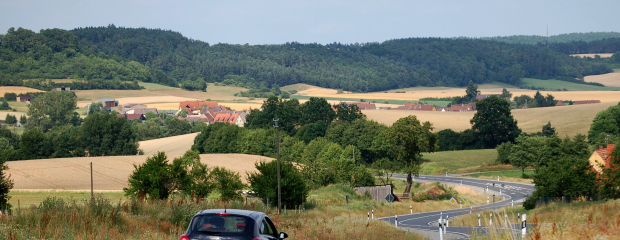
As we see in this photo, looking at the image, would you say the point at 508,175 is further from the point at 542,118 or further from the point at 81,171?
the point at 81,171

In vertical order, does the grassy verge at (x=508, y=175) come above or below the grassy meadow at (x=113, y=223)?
below

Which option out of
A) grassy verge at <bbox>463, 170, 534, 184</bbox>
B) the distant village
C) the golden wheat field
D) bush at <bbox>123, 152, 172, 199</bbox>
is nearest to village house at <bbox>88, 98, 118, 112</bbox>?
the distant village

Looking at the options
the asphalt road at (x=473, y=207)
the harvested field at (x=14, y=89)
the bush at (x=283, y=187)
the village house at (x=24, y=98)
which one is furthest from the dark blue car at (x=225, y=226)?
the harvested field at (x=14, y=89)

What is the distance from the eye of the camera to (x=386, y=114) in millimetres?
151875

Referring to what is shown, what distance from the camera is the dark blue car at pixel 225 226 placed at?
37.0 feet

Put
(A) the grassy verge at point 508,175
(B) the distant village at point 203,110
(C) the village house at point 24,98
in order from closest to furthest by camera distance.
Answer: (A) the grassy verge at point 508,175 → (B) the distant village at point 203,110 → (C) the village house at point 24,98

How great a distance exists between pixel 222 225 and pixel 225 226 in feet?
0.22

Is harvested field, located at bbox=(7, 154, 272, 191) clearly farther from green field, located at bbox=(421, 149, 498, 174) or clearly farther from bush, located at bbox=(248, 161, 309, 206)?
green field, located at bbox=(421, 149, 498, 174)

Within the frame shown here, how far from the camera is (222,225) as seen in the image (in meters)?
11.5

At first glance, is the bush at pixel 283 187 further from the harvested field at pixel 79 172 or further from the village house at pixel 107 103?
the village house at pixel 107 103

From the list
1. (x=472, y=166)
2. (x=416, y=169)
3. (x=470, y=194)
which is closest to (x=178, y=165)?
(x=416, y=169)

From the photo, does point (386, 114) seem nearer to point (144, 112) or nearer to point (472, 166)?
point (472, 166)

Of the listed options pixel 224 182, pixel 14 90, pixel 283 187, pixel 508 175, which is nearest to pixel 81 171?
pixel 224 182

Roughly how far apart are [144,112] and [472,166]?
11717 cm
